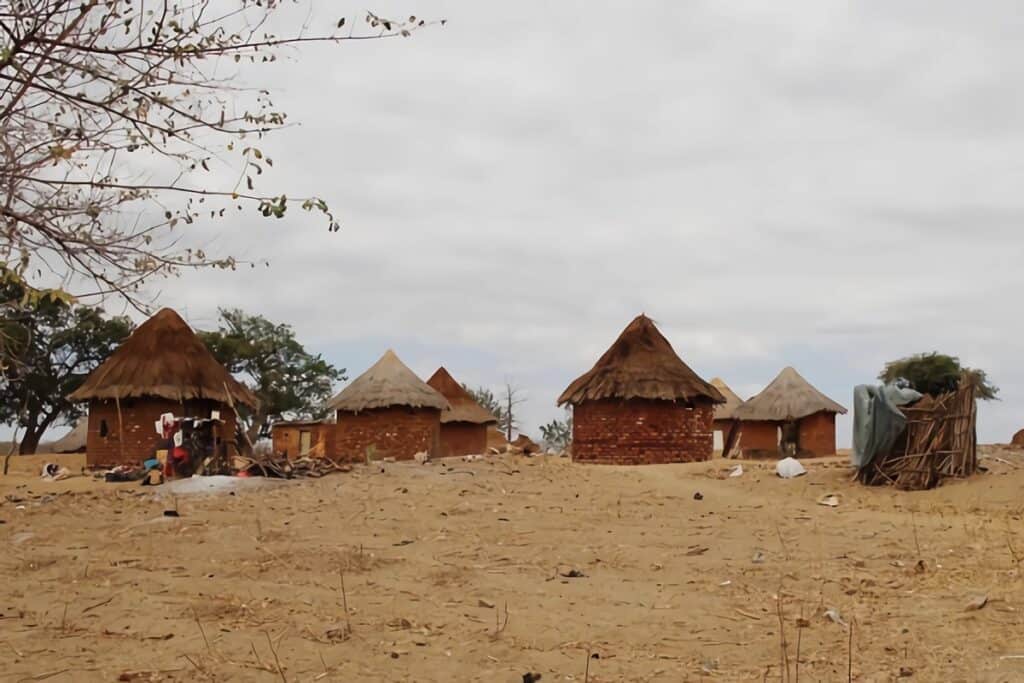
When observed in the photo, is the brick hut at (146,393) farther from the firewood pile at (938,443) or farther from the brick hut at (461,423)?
the firewood pile at (938,443)

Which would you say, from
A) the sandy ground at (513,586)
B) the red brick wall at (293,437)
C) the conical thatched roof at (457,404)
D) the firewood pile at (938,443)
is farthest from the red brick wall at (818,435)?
the sandy ground at (513,586)

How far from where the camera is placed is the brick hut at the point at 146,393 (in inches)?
782

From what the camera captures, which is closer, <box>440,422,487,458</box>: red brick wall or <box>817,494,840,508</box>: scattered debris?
<box>817,494,840,508</box>: scattered debris

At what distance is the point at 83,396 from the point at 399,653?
16.9 m

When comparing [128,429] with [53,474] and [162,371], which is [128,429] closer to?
[162,371]

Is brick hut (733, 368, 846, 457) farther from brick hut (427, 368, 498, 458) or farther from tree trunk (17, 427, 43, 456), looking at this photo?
tree trunk (17, 427, 43, 456)

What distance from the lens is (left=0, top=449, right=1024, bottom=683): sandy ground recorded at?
497 cm

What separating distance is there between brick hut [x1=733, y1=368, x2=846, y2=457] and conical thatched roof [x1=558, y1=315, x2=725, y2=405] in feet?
28.4

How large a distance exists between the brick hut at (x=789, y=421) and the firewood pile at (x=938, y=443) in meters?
15.4

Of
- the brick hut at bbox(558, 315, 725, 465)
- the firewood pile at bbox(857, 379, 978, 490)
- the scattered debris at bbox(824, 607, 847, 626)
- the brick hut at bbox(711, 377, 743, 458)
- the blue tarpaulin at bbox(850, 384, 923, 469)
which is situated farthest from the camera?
the brick hut at bbox(711, 377, 743, 458)

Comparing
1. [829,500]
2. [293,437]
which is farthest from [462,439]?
[829,500]

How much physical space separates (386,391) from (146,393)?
529 cm

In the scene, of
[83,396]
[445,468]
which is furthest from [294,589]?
[83,396]

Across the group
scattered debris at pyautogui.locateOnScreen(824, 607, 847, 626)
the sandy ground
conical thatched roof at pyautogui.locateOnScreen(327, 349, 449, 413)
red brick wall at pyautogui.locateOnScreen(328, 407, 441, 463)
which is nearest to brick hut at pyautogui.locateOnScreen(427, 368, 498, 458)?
conical thatched roof at pyautogui.locateOnScreen(327, 349, 449, 413)
